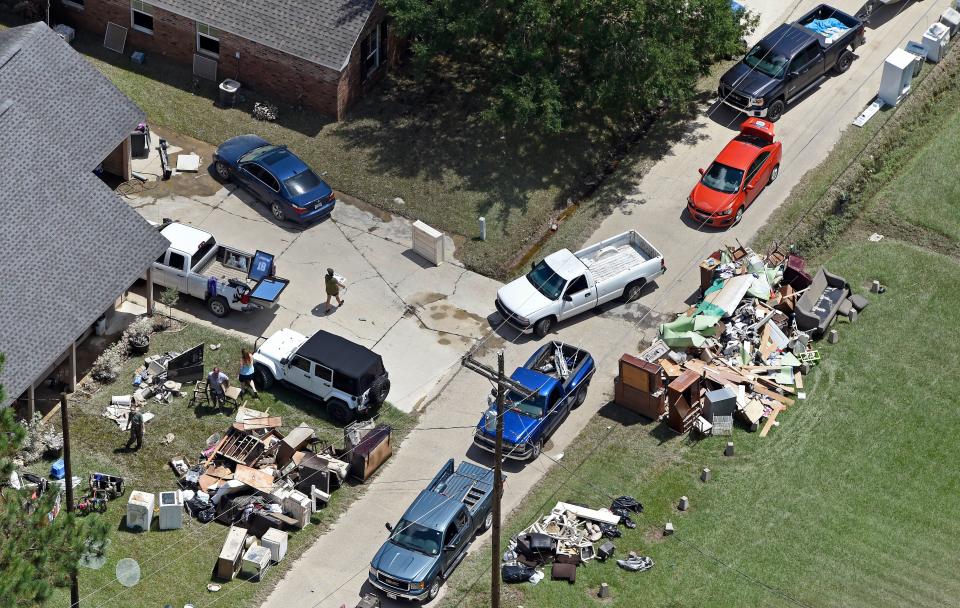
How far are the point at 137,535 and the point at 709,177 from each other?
63.4 ft

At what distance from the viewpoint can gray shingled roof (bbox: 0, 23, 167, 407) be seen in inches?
1364

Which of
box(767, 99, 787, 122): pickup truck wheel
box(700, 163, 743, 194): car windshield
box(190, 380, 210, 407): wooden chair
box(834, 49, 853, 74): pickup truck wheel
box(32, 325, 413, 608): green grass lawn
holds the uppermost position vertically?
box(834, 49, 853, 74): pickup truck wheel

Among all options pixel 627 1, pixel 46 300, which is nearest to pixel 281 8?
pixel 627 1

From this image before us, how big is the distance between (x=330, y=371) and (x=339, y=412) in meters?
1.12

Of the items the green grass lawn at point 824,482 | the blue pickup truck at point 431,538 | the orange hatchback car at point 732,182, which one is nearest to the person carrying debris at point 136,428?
the blue pickup truck at point 431,538

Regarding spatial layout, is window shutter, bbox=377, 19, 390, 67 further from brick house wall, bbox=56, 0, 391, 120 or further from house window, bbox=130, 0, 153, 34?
house window, bbox=130, 0, 153, 34

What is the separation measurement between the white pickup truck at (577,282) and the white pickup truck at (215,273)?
6.26 metres

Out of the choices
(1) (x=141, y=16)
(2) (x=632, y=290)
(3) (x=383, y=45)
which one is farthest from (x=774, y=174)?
(1) (x=141, y=16)

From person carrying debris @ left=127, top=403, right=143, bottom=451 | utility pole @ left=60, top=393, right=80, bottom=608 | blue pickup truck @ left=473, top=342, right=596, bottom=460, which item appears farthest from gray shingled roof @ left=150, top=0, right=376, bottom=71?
utility pole @ left=60, top=393, right=80, bottom=608

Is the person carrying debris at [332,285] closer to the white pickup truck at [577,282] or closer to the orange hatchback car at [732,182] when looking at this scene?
the white pickup truck at [577,282]

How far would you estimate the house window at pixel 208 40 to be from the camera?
45.1 m

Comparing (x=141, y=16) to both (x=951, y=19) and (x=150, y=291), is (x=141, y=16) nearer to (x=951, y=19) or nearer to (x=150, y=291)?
(x=150, y=291)

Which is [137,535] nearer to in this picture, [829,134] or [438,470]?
[438,470]

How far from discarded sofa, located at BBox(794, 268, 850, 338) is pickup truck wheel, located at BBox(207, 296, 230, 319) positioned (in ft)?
49.6
